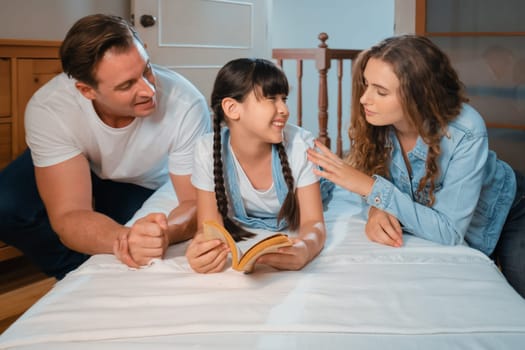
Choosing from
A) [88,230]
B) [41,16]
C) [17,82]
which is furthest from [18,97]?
[88,230]

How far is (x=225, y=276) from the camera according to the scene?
4.52ft

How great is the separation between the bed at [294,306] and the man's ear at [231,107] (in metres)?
0.35

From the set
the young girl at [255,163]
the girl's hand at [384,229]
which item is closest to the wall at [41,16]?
the young girl at [255,163]

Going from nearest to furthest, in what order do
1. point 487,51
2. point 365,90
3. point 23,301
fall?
1. point 365,90
2. point 23,301
3. point 487,51

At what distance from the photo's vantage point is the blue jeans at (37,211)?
7.22 ft

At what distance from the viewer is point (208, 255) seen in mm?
1375

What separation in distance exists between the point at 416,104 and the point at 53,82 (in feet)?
3.65

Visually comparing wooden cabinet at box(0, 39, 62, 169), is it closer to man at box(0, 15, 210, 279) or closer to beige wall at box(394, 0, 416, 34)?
man at box(0, 15, 210, 279)

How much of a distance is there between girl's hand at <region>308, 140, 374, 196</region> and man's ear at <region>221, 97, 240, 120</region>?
21 cm

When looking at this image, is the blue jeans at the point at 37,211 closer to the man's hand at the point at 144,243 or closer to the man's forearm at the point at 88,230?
the man's forearm at the point at 88,230

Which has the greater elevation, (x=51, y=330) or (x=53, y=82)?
(x=53, y=82)

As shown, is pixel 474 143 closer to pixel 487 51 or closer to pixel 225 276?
pixel 225 276

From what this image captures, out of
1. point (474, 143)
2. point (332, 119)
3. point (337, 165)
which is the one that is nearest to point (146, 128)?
point (337, 165)

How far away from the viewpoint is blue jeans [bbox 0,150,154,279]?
220cm
